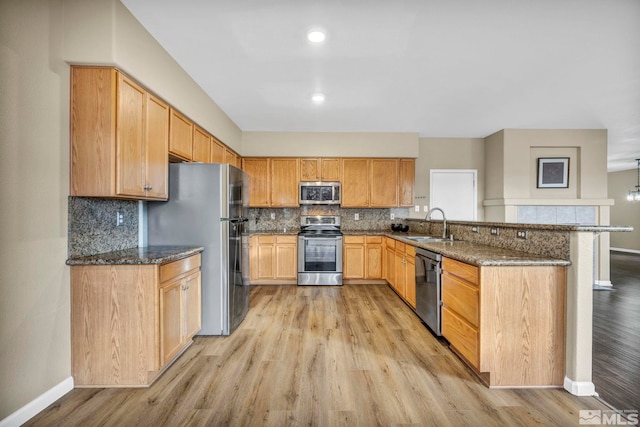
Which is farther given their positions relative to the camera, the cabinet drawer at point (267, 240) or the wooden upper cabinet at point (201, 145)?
the cabinet drawer at point (267, 240)

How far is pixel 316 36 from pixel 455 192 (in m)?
4.40

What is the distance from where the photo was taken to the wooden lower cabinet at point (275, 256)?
4793 millimetres

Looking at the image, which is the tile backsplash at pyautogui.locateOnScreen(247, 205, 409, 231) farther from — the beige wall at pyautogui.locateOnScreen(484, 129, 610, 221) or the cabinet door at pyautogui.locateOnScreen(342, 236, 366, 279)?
the beige wall at pyautogui.locateOnScreen(484, 129, 610, 221)

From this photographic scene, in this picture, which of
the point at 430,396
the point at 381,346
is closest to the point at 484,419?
the point at 430,396

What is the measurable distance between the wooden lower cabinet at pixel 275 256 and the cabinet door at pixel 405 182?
208 centimetres

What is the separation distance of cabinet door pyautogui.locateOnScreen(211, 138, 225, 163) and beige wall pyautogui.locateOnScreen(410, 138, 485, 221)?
3697 millimetres

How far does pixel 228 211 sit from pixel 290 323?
142cm

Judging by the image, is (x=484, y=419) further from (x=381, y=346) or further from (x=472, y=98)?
(x=472, y=98)

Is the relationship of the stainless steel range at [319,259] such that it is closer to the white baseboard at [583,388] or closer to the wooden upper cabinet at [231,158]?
the wooden upper cabinet at [231,158]

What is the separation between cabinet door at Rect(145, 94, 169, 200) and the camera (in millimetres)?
2385

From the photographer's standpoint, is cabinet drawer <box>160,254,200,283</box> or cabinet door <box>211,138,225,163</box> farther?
cabinet door <box>211,138,225,163</box>

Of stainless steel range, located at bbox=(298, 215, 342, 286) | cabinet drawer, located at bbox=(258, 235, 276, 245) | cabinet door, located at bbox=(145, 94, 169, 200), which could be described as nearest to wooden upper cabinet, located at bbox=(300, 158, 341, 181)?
stainless steel range, located at bbox=(298, 215, 342, 286)

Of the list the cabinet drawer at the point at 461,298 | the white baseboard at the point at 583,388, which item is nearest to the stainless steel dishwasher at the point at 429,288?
the cabinet drawer at the point at 461,298

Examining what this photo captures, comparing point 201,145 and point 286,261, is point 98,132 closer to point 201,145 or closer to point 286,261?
point 201,145
